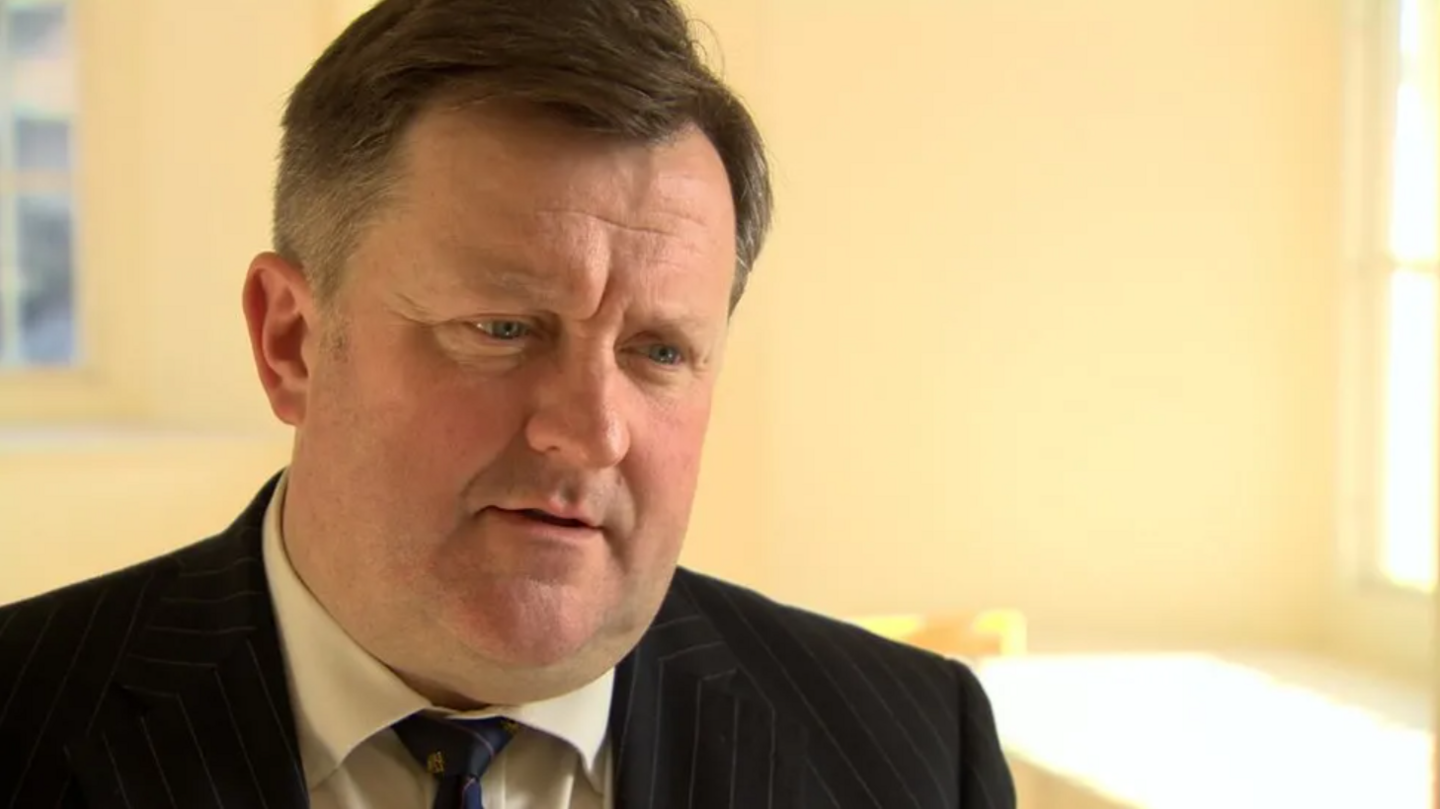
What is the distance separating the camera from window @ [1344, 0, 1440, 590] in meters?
3.44

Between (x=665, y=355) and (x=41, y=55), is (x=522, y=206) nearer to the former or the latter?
(x=665, y=355)

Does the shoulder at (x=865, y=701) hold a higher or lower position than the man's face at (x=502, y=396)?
lower

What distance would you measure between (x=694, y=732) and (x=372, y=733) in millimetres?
282

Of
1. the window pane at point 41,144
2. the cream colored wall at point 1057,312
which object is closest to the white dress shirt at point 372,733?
the cream colored wall at point 1057,312

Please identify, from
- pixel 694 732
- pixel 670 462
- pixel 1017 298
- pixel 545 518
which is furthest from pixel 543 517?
pixel 1017 298

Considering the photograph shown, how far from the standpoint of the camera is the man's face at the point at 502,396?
44.9 inches

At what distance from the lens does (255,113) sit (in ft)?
10.8

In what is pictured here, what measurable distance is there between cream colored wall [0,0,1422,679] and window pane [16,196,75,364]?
1.38 metres

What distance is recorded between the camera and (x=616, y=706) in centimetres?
135

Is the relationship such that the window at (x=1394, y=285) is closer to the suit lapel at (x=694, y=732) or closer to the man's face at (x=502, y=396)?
the suit lapel at (x=694, y=732)

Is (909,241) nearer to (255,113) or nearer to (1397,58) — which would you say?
(1397,58)

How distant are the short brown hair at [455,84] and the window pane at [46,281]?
2.33m

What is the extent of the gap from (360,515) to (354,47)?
0.33m

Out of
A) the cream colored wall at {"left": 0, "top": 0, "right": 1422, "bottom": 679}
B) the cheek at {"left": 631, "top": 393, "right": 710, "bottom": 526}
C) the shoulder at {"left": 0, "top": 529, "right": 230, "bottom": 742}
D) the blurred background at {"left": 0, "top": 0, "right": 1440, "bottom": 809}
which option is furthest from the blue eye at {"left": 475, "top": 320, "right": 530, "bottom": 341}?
the cream colored wall at {"left": 0, "top": 0, "right": 1422, "bottom": 679}
